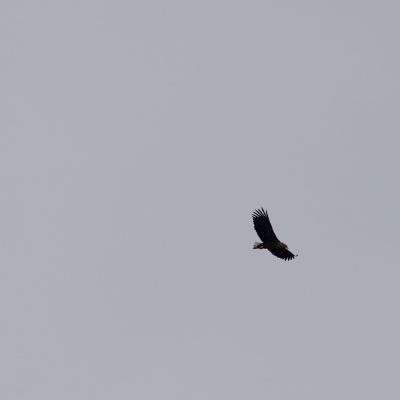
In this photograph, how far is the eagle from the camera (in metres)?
97.3

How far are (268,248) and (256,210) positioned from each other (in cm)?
407

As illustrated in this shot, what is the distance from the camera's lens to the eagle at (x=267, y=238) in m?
97.3

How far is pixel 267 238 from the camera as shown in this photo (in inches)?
3883

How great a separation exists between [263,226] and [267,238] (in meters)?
1.42

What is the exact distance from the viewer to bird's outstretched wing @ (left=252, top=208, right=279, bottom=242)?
3831 inches

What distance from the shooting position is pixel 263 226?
9762 cm

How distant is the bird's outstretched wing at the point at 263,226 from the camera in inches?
3831

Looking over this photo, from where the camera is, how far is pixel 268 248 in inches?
3935

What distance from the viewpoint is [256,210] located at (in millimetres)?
97375
